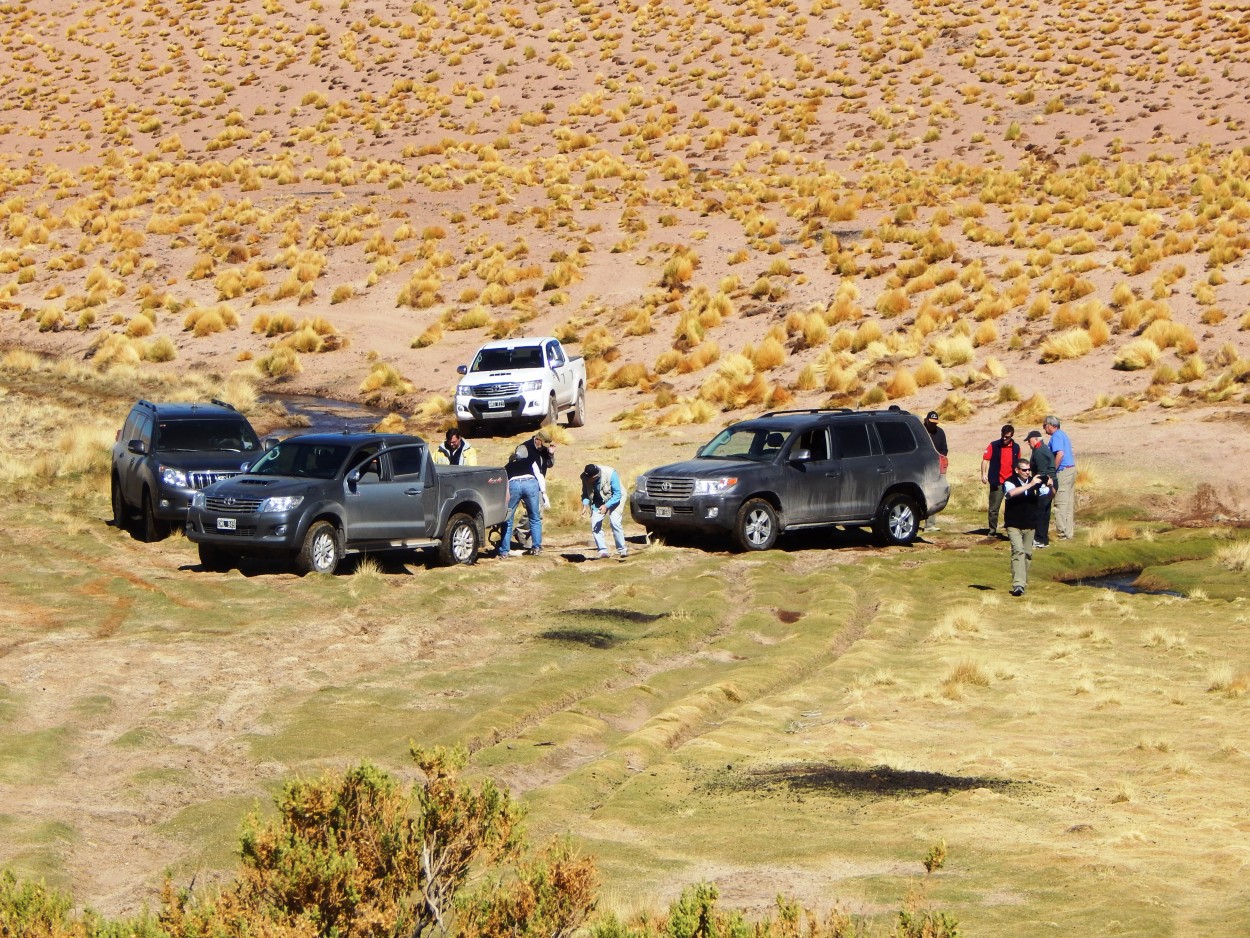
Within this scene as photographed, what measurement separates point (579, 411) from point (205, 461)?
52.4ft

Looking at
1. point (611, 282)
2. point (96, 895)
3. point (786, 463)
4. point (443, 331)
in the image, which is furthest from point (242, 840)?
point (611, 282)

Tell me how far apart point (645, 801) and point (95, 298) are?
45663 mm

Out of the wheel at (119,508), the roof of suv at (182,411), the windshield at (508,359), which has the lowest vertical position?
the wheel at (119,508)

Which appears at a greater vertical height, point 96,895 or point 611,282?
point 611,282

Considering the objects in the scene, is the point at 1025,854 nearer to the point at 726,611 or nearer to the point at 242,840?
the point at 242,840

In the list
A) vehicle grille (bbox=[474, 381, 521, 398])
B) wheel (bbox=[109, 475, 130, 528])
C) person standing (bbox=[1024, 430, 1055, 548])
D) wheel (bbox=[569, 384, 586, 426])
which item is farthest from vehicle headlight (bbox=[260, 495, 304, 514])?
wheel (bbox=[569, 384, 586, 426])

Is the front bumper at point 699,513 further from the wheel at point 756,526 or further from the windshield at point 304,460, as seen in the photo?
the windshield at point 304,460

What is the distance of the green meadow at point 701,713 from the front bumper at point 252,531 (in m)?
0.47

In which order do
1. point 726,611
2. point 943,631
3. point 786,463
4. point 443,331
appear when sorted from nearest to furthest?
1. point 943,631
2. point 726,611
3. point 786,463
4. point 443,331

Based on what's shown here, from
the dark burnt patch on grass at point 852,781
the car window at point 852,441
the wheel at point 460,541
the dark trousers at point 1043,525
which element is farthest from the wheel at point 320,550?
the dark trousers at point 1043,525

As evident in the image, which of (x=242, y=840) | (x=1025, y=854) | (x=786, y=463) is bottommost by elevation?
(x=1025, y=854)

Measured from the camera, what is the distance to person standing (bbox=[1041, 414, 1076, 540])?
23734 mm

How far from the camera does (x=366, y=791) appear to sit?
6941 millimetres

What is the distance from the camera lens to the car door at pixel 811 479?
23031 mm
